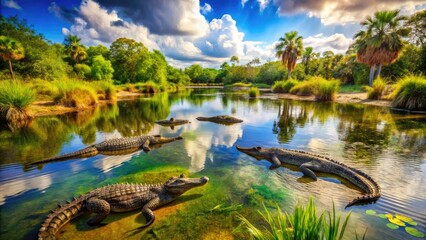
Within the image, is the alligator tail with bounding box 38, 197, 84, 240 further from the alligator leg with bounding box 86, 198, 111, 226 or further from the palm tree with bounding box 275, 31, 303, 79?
the palm tree with bounding box 275, 31, 303, 79

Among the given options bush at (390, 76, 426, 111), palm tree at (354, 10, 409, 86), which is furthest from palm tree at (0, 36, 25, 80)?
palm tree at (354, 10, 409, 86)

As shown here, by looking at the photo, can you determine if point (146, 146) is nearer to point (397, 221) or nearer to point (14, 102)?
point (397, 221)

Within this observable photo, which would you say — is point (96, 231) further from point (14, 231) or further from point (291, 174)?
point (291, 174)

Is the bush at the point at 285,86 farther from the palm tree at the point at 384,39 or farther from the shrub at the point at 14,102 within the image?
the shrub at the point at 14,102

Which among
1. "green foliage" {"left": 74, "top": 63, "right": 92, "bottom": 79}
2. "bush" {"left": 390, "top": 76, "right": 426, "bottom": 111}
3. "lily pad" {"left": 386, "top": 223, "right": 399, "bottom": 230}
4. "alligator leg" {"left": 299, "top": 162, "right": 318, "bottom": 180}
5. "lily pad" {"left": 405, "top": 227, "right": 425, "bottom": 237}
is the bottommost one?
"lily pad" {"left": 386, "top": 223, "right": 399, "bottom": 230}

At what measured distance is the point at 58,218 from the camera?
2799 millimetres

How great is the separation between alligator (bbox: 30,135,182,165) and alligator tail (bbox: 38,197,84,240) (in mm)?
3125

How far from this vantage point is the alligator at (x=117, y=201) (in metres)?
2.85

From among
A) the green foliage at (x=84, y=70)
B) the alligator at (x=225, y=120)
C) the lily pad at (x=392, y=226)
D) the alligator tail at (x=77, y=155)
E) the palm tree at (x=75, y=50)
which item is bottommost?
the lily pad at (x=392, y=226)

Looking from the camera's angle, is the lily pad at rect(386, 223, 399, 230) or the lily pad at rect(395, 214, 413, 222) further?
the lily pad at rect(395, 214, 413, 222)

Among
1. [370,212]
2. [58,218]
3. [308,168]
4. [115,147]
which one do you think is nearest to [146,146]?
[115,147]

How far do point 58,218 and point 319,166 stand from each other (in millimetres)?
5413

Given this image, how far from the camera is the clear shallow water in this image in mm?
2945

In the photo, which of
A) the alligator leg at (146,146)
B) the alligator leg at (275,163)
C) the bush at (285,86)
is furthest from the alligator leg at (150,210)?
the bush at (285,86)
